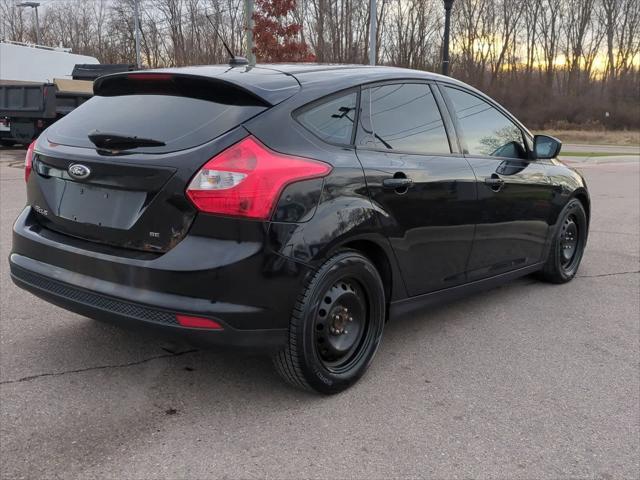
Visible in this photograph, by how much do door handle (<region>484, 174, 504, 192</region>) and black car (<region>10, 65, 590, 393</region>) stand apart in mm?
266

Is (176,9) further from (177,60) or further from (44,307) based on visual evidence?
(44,307)

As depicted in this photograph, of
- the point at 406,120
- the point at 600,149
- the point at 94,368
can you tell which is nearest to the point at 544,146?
the point at 406,120

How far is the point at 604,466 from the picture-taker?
2705mm

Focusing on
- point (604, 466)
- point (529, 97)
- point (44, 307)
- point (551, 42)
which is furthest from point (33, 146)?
point (551, 42)

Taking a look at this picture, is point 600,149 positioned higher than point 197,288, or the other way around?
point 600,149

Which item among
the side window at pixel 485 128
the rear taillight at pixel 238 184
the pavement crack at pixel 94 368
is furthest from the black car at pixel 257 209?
the pavement crack at pixel 94 368

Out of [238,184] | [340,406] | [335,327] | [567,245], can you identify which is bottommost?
[340,406]

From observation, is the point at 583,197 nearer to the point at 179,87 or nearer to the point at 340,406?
the point at 340,406

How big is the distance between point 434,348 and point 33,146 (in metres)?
2.74

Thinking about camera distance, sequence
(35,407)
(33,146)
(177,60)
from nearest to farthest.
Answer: (35,407) < (33,146) < (177,60)

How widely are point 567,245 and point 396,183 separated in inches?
113

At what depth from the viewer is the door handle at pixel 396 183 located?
3363 mm

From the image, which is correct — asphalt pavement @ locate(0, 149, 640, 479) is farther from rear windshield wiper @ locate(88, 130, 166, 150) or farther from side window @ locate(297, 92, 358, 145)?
side window @ locate(297, 92, 358, 145)

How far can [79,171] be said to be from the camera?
303 cm
